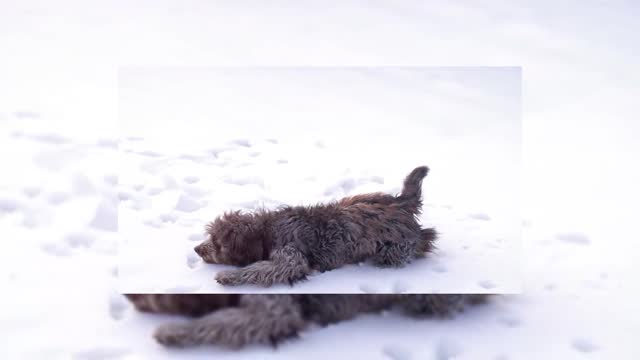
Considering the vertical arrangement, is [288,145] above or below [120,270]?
above

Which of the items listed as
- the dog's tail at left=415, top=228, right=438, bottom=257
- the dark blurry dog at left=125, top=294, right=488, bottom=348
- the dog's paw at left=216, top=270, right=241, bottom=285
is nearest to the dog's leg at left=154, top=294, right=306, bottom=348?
the dark blurry dog at left=125, top=294, right=488, bottom=348

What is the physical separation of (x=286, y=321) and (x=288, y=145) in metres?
0.80

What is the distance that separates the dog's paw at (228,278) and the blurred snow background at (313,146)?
0.97ft

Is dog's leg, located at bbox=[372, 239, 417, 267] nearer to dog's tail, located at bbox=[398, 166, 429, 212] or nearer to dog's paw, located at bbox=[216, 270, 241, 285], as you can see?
dog's tail, located at bbox=[398, 166, 429, 212]

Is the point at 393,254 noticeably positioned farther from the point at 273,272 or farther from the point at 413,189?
the point at 273,272

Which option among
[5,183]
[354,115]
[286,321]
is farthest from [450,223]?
[5,183]

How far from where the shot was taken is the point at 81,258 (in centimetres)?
291

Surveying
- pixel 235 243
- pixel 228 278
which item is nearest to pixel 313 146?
pixel 235 243

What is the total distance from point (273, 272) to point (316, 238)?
227 millimetres

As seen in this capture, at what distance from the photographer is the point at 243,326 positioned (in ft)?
8.00

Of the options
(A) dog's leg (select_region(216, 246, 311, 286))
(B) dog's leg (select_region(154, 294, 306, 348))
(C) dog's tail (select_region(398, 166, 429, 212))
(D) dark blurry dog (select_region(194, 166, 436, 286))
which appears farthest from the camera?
(C) dog's tail (select_region(398, 166, 429, 212))

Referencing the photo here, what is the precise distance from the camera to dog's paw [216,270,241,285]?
259 centimetres

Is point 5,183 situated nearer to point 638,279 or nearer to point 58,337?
point 58,337

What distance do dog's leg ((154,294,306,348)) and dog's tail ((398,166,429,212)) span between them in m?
0.69
